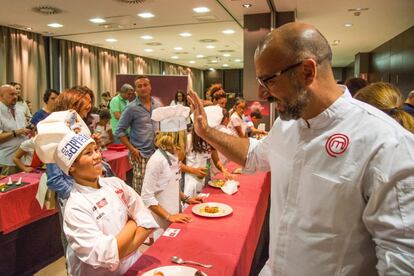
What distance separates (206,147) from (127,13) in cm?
380

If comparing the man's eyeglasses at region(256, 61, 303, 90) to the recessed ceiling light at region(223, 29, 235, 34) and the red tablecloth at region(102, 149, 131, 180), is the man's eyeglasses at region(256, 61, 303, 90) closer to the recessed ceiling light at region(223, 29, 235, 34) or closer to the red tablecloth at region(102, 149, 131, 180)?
the red tablecloth at region(102, 149, 131, 180)

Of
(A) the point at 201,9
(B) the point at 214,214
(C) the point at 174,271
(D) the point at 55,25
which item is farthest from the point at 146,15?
(C) the point at 174,271

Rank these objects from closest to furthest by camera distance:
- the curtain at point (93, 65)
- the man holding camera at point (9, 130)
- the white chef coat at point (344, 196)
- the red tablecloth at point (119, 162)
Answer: the white chef coat at point (344, 196) < the man holding camera at point (9, 130) < the red tablecloth at point (119, 162) < the curtain at point (93, 65)

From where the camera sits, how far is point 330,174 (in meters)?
0.89

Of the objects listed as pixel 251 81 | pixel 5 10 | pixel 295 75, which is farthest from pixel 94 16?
pixel 295 75

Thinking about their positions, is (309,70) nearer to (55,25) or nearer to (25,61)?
(55,25)

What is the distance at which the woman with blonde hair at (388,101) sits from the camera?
1.28 metres

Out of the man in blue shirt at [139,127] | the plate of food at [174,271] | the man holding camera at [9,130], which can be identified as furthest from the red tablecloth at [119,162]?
the plate of food at [174,271]

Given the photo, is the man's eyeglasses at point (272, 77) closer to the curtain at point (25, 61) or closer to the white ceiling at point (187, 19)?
the white ceiling at point (187, 19)

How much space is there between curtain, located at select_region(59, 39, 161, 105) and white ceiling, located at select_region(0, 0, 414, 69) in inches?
17.0

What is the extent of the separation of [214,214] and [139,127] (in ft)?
6.01

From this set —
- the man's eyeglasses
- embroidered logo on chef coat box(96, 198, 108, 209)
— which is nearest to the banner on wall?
embroidered logo on chef coat box(96, 198, 108, 209)

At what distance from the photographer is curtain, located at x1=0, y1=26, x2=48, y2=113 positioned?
6809 mm

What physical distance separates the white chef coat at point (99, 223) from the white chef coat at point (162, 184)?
0.58 metres
